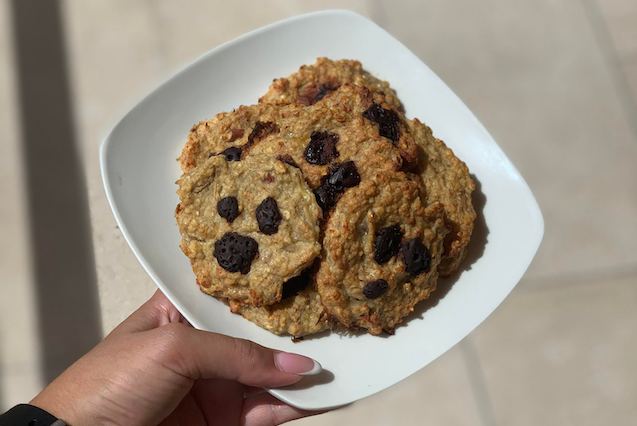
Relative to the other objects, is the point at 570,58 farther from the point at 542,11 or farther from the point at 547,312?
the point at 547,312

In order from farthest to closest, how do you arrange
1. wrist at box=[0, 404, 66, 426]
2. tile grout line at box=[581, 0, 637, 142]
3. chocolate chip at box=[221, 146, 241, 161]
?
1. tile grout line at box=[581, 0, 637, 142]
2. chocolate chip at box=[221, 146, 241, 161]
3. wrist at box=[0, 404, 66, 426]

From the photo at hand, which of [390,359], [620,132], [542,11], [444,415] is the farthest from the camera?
[542,11]

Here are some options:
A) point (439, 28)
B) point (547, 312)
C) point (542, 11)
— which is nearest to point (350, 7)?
point (439, 28)

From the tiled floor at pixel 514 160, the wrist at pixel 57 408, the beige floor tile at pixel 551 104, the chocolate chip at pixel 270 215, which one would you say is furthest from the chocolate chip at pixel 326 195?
the beige floor tile at pixel 551 104

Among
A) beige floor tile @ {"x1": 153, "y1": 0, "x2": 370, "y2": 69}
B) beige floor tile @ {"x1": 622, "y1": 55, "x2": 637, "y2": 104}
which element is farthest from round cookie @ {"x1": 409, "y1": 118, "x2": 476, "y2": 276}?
beige floor tile @ {"x1": 622, "y1": 55, "x2": 637, "y2": 104}

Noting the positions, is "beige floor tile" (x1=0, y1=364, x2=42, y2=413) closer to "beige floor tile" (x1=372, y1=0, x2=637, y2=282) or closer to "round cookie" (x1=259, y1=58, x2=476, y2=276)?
"round cookie" (x1=259, y1=58, x2=476, y2=276)

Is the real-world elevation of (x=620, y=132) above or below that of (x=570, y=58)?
below

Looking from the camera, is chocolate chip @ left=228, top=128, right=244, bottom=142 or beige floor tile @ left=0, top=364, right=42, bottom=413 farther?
beige floor tile @ left=0, top=364, right=42, bottom=413
